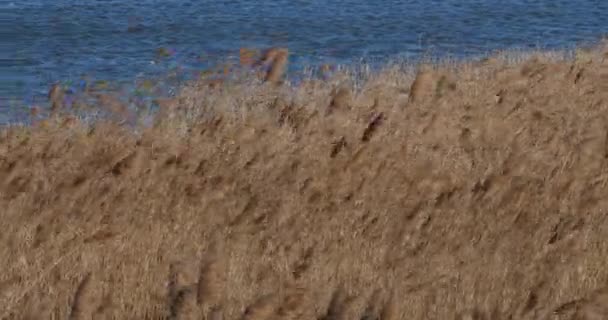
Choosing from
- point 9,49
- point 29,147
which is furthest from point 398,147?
point 9,49

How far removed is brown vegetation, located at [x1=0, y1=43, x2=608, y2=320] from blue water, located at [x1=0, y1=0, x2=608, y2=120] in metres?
6.97

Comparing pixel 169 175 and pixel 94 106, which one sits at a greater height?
pixel 169 175

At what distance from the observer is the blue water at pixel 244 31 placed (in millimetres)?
17812

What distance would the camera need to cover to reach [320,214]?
19.2 feet

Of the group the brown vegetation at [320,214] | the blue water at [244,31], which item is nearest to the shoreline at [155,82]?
the blue water at [244,31]

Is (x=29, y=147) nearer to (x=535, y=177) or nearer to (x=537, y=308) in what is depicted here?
(x=535, y=177)

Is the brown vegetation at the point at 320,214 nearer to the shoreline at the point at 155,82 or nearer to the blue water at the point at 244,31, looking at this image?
the shoreline at the point at 155,82

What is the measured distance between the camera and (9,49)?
19875mm

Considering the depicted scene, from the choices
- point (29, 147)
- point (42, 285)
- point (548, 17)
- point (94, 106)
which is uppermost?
point (42, 285)

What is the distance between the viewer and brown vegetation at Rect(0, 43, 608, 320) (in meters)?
4.34

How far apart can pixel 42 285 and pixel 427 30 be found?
17836 mm

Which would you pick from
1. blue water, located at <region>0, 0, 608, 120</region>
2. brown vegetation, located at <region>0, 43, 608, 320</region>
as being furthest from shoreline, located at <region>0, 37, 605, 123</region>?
brown vegetation, located at <region>0, 43, 608, 320</region>

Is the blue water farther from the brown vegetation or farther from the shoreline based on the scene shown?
the brown vegetation

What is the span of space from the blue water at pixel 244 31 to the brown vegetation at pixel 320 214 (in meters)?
6.97
